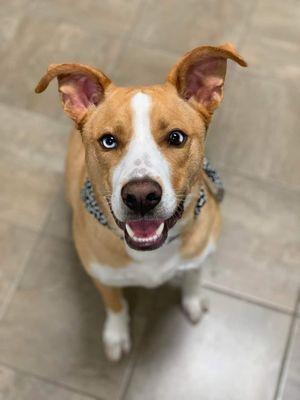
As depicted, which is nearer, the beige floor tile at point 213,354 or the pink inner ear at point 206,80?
the pink inner ear at point 206,80

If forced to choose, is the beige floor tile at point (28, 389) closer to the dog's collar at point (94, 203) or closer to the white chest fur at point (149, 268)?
the white chest fur at point (149, 268)

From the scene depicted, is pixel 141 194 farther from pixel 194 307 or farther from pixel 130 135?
pixel 194 307

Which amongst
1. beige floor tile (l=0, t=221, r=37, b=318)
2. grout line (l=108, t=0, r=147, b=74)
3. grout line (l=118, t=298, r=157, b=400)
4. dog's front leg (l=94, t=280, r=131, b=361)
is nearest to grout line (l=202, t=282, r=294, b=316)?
grout line (l=118, t=298, r=157, b=400)

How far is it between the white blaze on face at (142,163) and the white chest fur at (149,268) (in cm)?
29

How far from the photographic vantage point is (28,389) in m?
2.04

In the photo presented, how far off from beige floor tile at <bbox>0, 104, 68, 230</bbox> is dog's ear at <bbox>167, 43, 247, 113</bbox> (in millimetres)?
1025

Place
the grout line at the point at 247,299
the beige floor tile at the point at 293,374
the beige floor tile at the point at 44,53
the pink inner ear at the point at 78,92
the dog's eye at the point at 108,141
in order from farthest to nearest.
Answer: the beige floor tile at the point at 44,53 < the grout line at the point at 247,299 < the beige floor tile at the point at 293,374 < the pink inner ear at the point at 78,92 < the dog's eye at the point at 108,141

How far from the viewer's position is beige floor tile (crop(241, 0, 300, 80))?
261cm

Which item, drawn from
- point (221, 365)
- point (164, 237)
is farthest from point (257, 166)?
point (164, 237)

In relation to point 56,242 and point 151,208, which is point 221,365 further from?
point 151,208

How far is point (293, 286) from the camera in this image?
2166 millimetres

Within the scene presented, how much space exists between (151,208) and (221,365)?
0.92m

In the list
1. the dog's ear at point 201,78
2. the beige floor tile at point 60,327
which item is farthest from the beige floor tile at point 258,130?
the dog's ear at point 201,78

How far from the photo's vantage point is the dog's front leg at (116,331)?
79.0 inches
